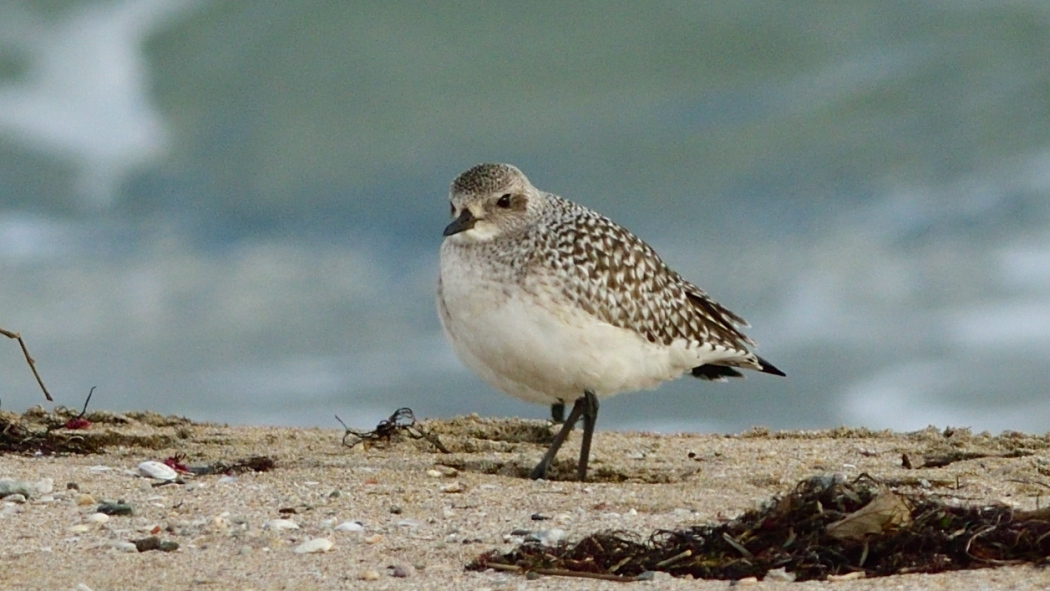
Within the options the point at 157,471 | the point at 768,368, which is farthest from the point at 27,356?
the point at 768,368

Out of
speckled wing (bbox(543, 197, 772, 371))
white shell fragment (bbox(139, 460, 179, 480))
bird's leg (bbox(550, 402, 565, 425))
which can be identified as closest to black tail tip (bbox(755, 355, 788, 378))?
speckled wing (bbox(543, 197, 772, 371))

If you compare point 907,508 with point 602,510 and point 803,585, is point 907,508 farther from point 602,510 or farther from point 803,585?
point 602,510

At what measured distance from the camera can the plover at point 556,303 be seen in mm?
7312

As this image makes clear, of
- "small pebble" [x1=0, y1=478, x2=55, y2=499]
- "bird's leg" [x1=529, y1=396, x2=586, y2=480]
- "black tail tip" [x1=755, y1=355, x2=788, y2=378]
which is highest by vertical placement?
"black tail tip" [x1=755, y1=355, x2=788, y2=378]

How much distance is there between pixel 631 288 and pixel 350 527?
8.16ft

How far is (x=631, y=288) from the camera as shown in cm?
789

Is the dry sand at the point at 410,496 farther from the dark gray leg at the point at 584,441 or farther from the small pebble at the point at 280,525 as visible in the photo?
the dark gray leg at the point at 584,441

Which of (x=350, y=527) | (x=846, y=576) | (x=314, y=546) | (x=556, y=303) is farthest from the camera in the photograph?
(x=556, y=303)

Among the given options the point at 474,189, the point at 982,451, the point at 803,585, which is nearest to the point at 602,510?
the point at 803,585

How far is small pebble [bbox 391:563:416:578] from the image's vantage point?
5137 millimetres

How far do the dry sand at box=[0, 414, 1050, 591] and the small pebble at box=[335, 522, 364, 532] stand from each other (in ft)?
0.11

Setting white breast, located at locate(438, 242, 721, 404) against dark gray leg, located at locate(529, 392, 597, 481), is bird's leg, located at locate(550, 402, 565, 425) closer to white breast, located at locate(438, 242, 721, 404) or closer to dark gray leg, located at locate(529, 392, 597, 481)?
dark gray leg, located at locate(529, 392, 597, 481)

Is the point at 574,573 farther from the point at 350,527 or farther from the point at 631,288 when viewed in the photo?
the point at 631,288

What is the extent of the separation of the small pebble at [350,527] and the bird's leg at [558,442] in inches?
72.1
